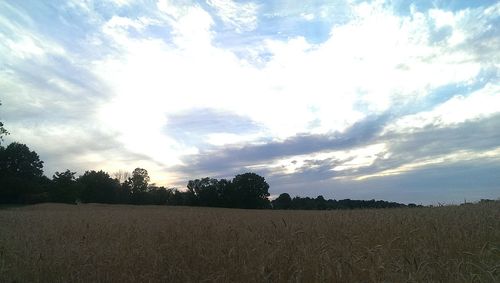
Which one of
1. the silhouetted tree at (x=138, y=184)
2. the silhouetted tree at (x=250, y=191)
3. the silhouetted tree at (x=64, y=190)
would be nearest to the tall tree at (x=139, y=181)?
the silhouetted tree at (x=138, y=184)

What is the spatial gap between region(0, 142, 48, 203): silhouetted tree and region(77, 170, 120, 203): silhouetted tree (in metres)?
9.10

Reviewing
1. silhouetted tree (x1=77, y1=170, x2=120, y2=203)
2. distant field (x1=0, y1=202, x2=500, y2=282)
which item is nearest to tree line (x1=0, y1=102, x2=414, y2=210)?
silhouetted tree (x1=77, y1=170, x2=120, y2=203)

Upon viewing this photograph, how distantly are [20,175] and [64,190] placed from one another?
12770 millimetres

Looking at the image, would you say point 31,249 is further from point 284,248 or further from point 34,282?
point 284,248

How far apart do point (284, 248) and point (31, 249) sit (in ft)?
16.1

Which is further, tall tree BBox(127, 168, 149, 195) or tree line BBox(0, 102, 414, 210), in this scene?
tall tree BBox(127, 168, 149, 195)

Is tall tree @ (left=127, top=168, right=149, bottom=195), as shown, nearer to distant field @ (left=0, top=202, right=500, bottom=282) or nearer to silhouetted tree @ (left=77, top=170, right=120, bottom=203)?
silhouetted tree @ (left=77, top=170, right=120, bottom=203)

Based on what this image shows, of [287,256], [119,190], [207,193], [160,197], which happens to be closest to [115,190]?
[119,190]

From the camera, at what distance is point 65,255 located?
21.5 ft

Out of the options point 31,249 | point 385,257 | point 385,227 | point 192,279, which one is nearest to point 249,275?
point 192,279

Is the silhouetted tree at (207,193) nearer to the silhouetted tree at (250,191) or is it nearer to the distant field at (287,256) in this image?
the silhouetted tree at (250,191)

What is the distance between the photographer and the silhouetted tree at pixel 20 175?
69.7m

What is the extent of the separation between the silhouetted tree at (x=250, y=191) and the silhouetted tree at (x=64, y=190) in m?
34.3

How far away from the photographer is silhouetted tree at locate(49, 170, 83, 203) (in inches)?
2992
